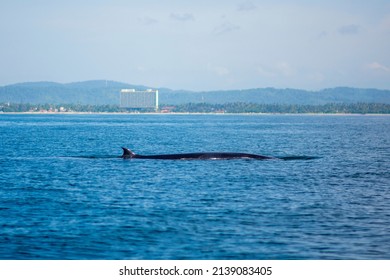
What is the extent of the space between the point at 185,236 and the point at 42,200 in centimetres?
1396

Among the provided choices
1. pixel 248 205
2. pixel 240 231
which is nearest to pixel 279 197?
pixel 248 205

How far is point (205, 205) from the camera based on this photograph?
4088cm

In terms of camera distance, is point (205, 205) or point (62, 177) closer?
point (205, 205)

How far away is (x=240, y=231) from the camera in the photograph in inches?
1320

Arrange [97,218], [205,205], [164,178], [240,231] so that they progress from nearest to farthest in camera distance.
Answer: [240,231]
[97,218]
[205,205]
[164,178]
